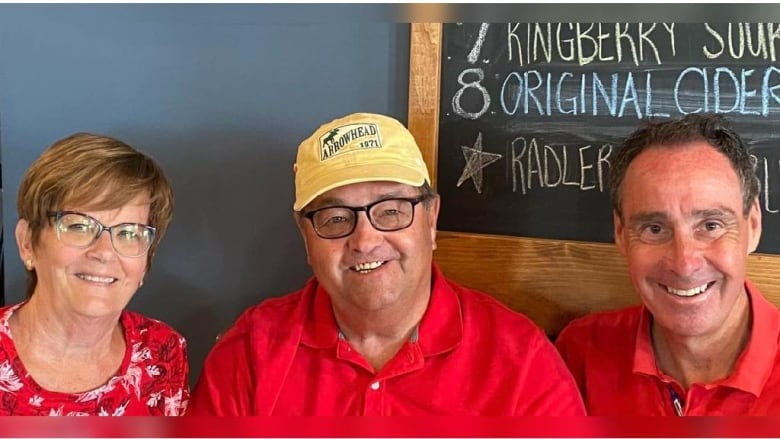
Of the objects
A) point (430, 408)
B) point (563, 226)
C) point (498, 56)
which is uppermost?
point (498, 56)

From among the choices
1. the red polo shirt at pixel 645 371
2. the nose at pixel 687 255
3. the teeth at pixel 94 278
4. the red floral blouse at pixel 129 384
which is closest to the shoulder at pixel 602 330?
the red polo shirt at pixel 645 371

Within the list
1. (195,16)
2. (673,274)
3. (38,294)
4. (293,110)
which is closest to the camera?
(673,274)

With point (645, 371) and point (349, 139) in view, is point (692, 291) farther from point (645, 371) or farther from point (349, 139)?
point (349, 139)

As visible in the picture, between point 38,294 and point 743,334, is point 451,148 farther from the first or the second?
point 38,294

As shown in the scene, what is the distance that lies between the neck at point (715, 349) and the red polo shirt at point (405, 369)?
197mm

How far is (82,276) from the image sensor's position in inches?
46.8

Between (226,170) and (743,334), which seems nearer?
(743,334)

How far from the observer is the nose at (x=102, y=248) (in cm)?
117

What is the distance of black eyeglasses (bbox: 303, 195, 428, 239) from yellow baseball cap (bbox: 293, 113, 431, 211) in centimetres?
4

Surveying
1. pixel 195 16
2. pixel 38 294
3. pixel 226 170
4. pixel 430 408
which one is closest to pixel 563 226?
pixel 430 408

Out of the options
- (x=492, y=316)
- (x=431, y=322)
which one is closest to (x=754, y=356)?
(x=492, y=316)

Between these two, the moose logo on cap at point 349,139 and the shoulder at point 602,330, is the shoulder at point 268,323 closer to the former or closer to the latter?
the moose logo on cap at point 349,139

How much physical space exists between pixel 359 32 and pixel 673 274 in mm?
776

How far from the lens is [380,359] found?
126 cm
